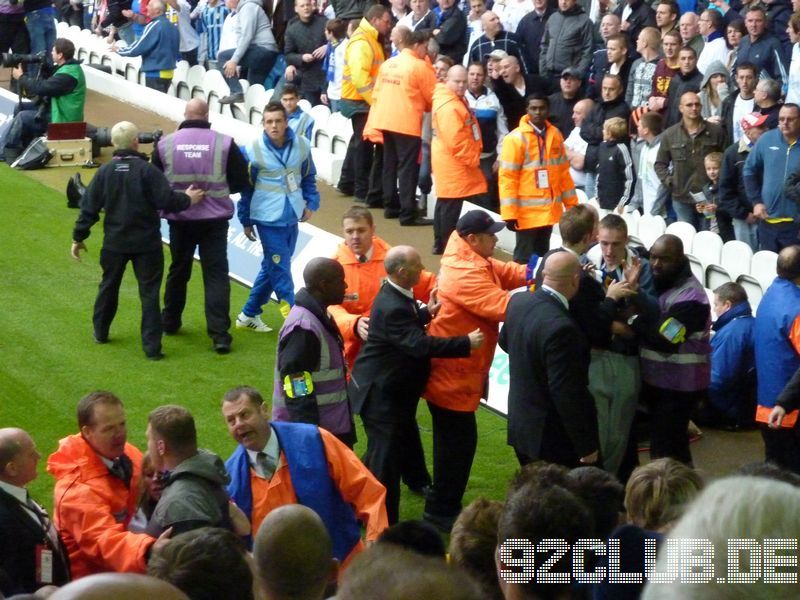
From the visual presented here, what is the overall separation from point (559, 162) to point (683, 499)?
7.05 meters

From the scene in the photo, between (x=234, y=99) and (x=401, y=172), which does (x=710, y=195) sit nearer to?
(x=401, y=172)

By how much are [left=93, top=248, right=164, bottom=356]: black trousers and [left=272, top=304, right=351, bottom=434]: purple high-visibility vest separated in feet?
11.0

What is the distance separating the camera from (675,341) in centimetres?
772

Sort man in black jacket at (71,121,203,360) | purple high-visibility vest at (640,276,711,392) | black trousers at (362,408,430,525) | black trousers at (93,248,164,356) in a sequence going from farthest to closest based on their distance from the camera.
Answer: black trousers at (93,248,164,356) → man in black jacket at (71,121,203,360) → purple high-visibility vest at (640,276,711,392) → black trousers at (362,408,430,525)

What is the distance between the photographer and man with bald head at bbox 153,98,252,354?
10.6m

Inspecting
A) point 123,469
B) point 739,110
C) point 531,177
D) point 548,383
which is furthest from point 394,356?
point 739,110

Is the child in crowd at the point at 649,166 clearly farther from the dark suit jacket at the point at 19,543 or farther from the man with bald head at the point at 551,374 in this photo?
the dark suit jacket at the point at 19,543

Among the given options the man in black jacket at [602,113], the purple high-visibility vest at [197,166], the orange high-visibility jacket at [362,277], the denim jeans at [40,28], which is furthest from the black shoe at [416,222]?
the denim jeans at [40,28]

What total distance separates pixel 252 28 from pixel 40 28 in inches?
152

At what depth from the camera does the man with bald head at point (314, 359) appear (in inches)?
281

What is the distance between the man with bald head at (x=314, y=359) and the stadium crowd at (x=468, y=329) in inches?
0.7

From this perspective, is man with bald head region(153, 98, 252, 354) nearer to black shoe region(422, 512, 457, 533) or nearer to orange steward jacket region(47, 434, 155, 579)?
black shoe region(422, 512, 457, 533)

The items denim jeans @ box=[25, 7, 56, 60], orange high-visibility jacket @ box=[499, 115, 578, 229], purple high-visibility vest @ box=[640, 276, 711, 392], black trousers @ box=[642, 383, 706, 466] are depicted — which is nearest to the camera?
purple high-visibility vest @ box=[640, 276, 711, 392]

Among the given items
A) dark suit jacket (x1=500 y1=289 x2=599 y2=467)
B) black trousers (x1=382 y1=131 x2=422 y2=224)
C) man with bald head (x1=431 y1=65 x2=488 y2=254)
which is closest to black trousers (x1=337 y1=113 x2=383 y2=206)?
black trousers (x1=382 y1=131 x2=422 y2=224)
